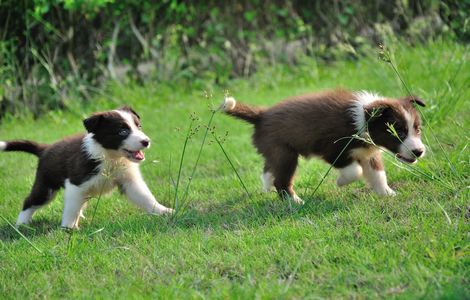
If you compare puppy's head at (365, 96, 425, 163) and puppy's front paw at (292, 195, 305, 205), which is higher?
puppy's head at (365, 96, 425, 163)

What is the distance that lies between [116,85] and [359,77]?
13.2 feet

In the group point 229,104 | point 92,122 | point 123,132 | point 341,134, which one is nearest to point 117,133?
point 123,132

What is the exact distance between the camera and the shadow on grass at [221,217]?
5098 millimetres

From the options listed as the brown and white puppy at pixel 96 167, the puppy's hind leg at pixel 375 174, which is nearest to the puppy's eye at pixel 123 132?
the brown and white puppy at pixel 96 167

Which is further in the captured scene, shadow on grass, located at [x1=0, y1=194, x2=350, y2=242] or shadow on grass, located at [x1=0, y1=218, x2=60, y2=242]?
shadow on grass, located at [x1=0, y1=218, x2=60, y2=242]

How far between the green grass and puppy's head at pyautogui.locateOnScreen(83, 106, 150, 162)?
55 centimetres

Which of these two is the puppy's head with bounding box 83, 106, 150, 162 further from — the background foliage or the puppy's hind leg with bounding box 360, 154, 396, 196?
the background foliage

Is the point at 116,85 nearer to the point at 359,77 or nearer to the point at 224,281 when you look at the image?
the point at 359,77

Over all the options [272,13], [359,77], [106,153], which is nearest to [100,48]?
[272,13]

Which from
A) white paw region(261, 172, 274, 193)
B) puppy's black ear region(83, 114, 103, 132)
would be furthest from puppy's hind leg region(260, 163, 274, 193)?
puppy's black ear region(83, 114, 103, 132)

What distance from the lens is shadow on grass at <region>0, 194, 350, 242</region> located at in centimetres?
510

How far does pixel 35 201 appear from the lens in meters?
6.13

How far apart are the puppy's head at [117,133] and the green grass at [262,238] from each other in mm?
548

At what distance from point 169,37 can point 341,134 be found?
7.18m
